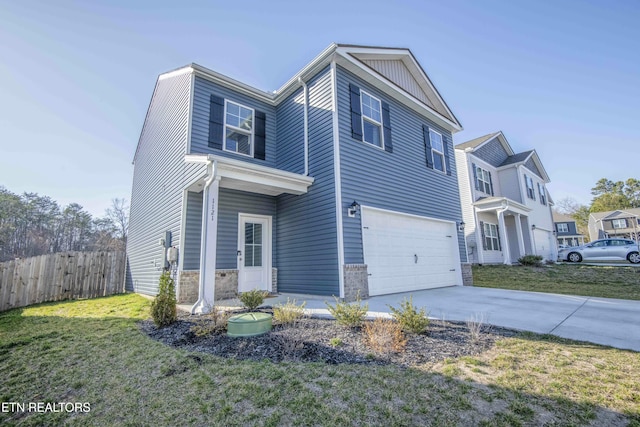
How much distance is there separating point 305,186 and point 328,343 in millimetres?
4403

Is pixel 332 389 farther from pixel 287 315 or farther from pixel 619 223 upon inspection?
pixel 619 223

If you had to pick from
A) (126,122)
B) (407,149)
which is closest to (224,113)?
(407,149)

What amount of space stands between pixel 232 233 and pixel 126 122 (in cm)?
934

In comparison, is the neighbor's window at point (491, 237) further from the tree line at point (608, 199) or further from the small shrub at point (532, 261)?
the tree line at point (608, 199)

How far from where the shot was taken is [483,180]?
52.2 ft

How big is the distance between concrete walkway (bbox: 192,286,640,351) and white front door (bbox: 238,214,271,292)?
3.13ft

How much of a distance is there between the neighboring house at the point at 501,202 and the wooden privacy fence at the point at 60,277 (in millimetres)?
15927

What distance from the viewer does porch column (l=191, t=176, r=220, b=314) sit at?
5.32m

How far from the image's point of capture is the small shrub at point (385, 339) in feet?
10.1

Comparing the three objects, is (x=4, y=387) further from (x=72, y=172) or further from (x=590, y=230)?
(x=590, y=230)

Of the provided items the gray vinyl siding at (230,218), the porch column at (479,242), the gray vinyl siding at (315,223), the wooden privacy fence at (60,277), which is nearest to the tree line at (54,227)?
the wooden privacy fence at (60,277)

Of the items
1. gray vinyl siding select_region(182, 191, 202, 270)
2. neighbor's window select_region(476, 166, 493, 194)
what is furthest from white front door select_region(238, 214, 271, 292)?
neighbor's window select_region(476, 166, 493, 194)

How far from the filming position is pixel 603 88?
1239cm

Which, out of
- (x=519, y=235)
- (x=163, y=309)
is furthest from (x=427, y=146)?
(x=519, y=235)
